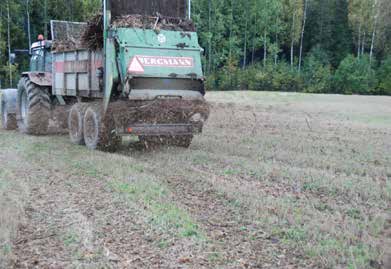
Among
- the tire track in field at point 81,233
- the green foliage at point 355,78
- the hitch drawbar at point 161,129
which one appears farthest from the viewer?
the green foliage at point 355,78

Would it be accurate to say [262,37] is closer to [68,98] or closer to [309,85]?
[309,85]

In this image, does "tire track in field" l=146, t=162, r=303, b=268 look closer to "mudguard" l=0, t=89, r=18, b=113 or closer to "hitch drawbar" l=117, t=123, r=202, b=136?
"hitch drawbar" l=117, t=123, r=202, b=136

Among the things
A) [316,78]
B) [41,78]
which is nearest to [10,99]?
[41,78]

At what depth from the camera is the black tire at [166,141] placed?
10.5 metres

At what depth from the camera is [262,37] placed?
5222 centimetres

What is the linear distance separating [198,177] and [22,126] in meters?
7.56

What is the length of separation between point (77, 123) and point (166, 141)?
2042 mm

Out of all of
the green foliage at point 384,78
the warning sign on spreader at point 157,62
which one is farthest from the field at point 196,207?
the green foliage at point 384,78

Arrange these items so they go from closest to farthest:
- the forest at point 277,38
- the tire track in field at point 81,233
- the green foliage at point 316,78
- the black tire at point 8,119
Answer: the tire track in field at point 81,233, the black tire at point 8,119, the forest at point 277,38, the green foliage at point 316,78

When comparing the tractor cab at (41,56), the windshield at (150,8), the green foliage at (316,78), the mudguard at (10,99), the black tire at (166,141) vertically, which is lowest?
the green foliage at (316,78)

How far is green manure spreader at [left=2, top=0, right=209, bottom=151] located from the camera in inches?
366

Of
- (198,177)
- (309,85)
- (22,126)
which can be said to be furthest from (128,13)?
(309,85)

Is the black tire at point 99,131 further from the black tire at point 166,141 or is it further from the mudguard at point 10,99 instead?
the mudguard at point 10,99

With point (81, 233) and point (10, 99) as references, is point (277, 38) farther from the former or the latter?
point (81, 233)
